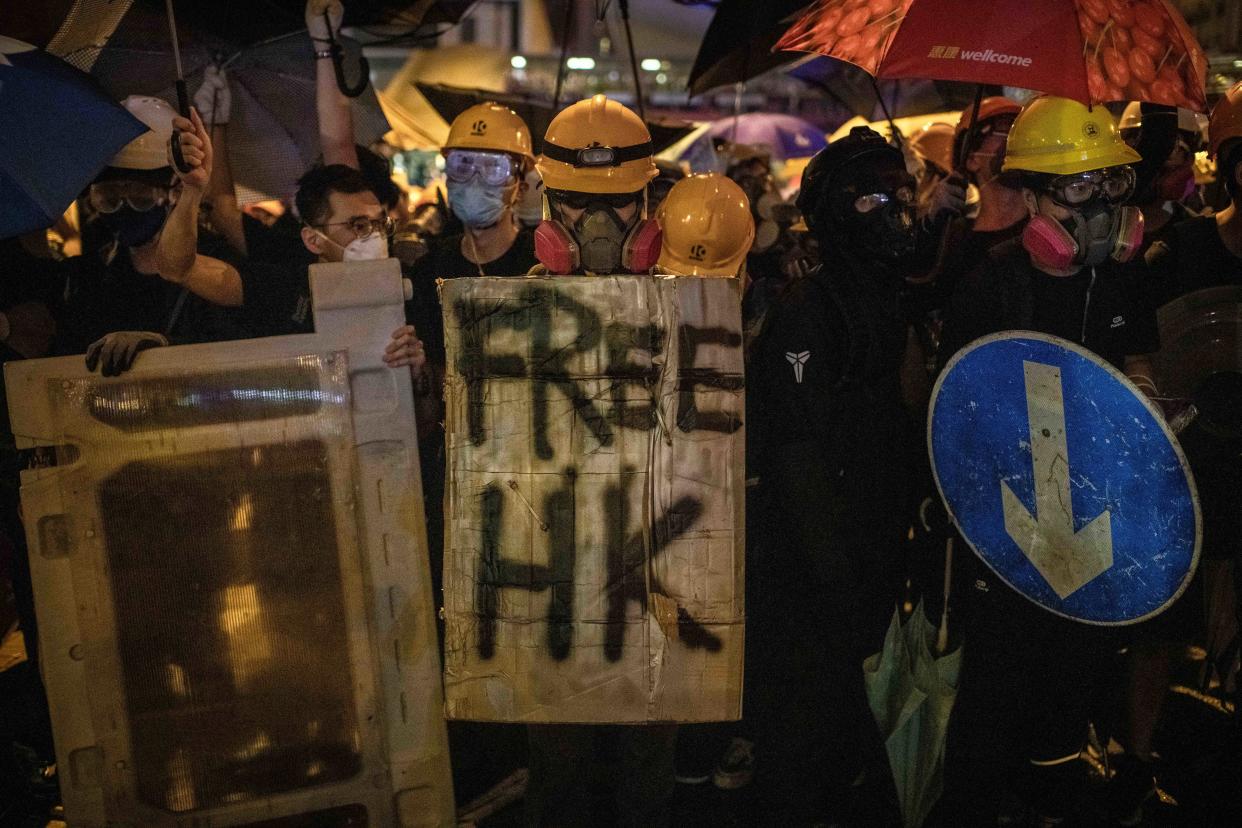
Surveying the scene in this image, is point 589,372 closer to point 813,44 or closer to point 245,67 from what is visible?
point 813,44

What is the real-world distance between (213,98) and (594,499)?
313 centimetres

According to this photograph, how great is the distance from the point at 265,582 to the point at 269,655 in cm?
22

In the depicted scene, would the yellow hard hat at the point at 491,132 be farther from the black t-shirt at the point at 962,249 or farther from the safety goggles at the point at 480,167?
the black t-shirt at the point at 962,249

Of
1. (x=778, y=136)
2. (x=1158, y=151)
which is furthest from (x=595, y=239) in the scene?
(x=778, y=136)

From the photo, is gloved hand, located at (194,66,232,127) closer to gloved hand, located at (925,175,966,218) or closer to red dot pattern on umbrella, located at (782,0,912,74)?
red dot pattern on umbrella, located at (782,0,912,74)

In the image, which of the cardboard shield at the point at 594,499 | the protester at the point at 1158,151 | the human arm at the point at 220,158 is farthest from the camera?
the protester at the point at 1158,151

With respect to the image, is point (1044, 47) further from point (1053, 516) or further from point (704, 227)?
point (1053, 516)

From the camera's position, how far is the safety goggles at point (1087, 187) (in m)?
3.26

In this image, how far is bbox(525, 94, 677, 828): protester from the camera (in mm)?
3025

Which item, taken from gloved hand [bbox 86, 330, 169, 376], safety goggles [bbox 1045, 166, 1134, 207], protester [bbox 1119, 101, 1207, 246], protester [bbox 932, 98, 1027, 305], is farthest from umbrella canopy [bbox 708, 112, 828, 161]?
gloved hand [bbox 86, 330, 169, 376]

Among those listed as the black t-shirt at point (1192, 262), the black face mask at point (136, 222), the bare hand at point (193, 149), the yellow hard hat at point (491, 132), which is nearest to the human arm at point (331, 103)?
the yellow hard hat at point (491, 132)

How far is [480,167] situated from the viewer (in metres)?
4.01

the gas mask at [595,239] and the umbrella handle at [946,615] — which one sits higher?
the gas mask at [595,239]

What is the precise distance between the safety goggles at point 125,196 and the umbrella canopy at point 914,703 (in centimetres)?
297
